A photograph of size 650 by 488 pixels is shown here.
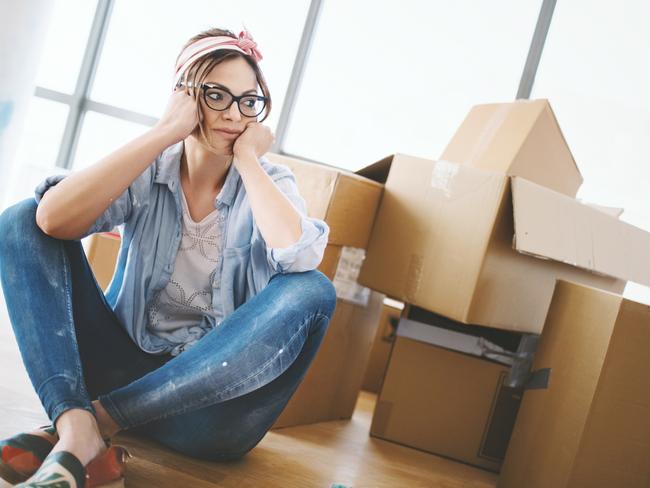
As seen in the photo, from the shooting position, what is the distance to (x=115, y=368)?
1252mm

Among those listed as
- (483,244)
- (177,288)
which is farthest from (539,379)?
(177,288)

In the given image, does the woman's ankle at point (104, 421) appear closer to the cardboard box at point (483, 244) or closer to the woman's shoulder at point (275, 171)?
the woman's shoulder at point (275, 171)

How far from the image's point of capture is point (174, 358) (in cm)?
110

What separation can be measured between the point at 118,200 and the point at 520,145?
102cm

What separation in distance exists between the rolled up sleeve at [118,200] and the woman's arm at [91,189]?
0.08 feet

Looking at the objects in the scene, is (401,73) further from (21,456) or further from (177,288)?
(21,456)

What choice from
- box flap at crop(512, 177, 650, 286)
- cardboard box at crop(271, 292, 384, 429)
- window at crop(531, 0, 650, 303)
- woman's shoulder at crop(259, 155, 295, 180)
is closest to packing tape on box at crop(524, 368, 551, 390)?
box flap at crop(512, 177, 650, 286)

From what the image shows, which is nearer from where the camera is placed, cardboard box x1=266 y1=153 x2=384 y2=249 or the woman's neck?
the woman's neck

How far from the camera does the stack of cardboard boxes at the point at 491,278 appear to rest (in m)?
1.58

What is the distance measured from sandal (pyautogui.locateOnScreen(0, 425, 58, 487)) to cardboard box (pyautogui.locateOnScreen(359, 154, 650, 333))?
0.96 metres

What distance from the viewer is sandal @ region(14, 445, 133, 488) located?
0.86 meters

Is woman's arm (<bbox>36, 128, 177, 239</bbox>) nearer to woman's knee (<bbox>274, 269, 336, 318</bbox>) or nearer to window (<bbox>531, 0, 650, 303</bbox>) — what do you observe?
woman's knee (<bbox>274, 269, 336, 318</bbox>)

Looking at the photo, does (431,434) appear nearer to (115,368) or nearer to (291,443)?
(291,443)

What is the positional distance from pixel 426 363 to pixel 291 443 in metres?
0.46
